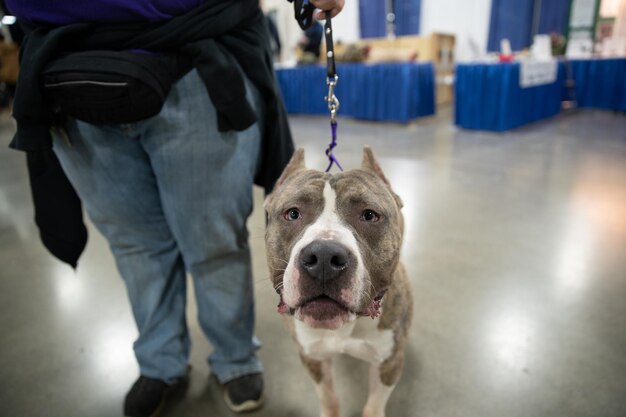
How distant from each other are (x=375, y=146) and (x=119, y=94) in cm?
460

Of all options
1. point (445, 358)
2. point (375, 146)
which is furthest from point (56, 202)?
point (375, 146)

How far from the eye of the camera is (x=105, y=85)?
3.43ft

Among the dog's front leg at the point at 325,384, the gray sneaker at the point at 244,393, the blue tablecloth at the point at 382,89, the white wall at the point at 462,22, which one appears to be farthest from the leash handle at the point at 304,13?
the white wall at the point at 462,22

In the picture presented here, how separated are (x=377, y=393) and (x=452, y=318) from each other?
0.77 metres

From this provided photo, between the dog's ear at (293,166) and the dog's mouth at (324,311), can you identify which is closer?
the dog's mouth at (324,311)

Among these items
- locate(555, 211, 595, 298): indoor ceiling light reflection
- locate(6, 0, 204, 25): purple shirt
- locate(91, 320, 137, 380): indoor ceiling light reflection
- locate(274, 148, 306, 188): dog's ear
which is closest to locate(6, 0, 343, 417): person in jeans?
locate(6, 0, 204, 25): purple shirt

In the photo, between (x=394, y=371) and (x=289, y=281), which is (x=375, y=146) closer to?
(x=394, y=371)

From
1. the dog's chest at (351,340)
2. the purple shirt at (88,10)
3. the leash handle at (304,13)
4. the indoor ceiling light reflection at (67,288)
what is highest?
the purple shirt at (88,10)

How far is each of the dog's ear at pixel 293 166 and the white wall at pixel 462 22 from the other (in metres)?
9.18

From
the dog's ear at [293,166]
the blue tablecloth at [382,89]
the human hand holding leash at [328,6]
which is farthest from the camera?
the blue tablecloth at [382,89]

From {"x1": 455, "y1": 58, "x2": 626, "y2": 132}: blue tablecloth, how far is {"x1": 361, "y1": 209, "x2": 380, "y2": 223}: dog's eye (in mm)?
5413

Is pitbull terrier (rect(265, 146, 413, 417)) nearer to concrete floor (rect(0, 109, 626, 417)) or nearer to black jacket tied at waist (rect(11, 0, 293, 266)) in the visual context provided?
black jacket tied at waist (rect(11, 0, 293, 266))

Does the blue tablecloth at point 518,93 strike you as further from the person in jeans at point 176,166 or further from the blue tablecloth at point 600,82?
the person in jeans at point 176,166

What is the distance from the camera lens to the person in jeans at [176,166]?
1.08 meters
